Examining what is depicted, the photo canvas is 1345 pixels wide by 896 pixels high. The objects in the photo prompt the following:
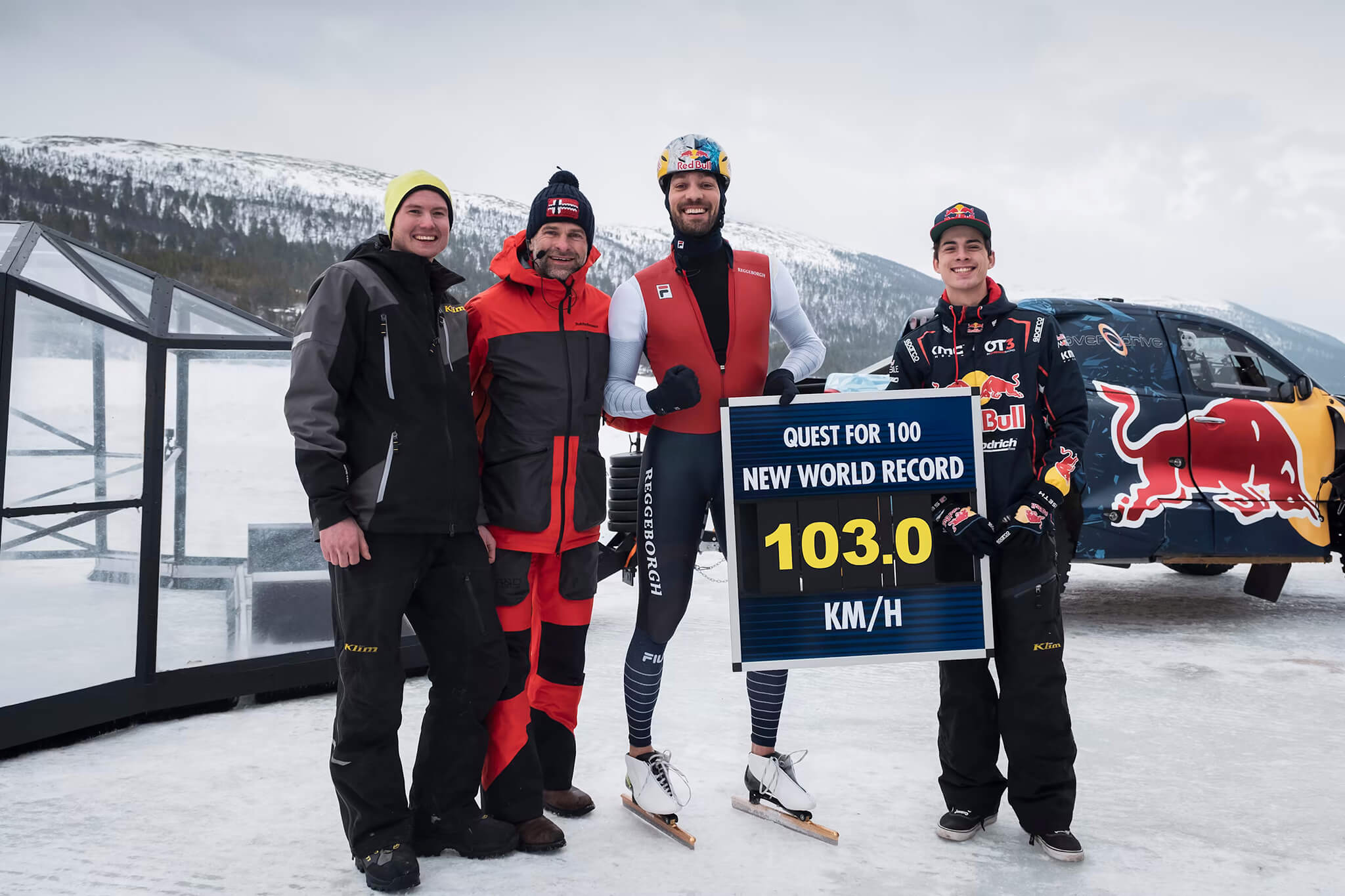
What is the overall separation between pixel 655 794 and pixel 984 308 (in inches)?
71.3

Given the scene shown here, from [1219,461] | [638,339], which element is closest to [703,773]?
[638,339]

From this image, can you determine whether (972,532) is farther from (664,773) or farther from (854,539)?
(664,773)

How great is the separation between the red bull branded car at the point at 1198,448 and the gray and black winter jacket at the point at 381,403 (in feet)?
13.3

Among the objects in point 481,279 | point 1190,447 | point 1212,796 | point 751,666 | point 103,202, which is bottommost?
point 1212,796

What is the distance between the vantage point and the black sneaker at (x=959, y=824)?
274 cm

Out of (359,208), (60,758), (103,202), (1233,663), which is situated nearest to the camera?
(60,758)

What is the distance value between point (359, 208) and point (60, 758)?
272 feet

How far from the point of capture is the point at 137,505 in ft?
12.5

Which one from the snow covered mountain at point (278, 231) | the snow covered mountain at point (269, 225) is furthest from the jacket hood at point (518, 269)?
the snow covered mountain at point (269, 225)

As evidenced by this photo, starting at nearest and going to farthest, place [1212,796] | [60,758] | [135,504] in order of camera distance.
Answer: [1212,796] < [60,758] < [135,504]

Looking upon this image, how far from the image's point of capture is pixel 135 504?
3.81 metres

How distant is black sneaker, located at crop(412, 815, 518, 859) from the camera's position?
8.56 feet

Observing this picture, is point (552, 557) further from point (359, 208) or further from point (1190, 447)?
point (359, 208)

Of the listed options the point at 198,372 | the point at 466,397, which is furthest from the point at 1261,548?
the point at 198,372
